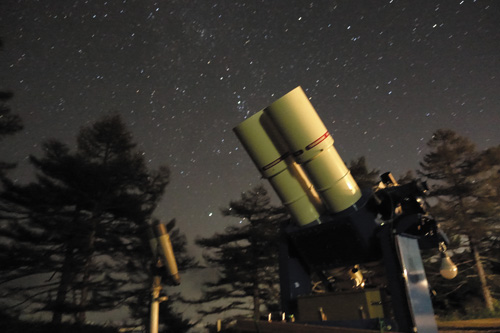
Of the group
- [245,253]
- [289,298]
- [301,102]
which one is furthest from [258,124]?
[245,253]

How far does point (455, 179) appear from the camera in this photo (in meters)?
20.3

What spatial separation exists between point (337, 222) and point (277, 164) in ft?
4.16

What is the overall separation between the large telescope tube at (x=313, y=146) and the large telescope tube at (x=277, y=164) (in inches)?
15.4

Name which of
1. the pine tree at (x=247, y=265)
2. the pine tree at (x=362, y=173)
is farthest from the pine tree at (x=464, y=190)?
the pine tree at (x=247, y=265)

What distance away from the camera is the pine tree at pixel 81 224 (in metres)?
14.5

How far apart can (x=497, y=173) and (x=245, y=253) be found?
15.0 metres

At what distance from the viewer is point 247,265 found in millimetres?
20562

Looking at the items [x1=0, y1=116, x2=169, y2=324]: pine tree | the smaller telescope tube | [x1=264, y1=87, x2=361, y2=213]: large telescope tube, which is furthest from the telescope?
[x1=0, y1=116, x2=169, y2=324]: pine tree

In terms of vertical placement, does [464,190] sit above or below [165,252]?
above

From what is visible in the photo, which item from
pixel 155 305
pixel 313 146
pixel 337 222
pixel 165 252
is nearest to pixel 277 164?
pixel 313 146

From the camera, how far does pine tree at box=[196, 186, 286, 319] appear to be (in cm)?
2039

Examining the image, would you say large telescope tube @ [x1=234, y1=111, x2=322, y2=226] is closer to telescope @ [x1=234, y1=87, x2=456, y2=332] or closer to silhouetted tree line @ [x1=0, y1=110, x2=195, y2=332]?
telescope @ [x1=234, y1=87, x2=456, y2=332]

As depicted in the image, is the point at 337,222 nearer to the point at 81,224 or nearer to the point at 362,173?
the point at 81,224

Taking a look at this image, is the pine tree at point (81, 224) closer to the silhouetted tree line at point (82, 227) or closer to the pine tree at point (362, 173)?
the silhouetted tree line at point (82, 227)
